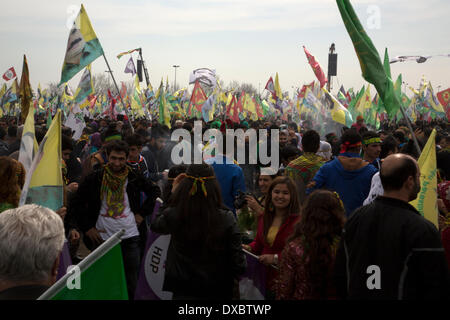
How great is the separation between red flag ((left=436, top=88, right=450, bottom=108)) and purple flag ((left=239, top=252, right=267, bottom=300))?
26.4m

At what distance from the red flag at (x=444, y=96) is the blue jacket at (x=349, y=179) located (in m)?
24.7

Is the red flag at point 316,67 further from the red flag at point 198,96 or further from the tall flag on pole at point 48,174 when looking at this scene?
the tall flag on pole at point 48,174

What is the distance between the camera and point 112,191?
5070 mm

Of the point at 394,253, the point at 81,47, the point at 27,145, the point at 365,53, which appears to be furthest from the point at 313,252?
the point at 81,47

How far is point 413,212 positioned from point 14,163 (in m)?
3.21

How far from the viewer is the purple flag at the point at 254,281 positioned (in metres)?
4.15

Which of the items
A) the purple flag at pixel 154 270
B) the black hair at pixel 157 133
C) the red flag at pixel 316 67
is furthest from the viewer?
the red flag at pixel 316 67

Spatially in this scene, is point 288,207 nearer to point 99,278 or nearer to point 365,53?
point 365,53


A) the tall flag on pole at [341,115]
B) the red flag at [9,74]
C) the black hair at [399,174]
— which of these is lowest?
the black hair at [399,174]

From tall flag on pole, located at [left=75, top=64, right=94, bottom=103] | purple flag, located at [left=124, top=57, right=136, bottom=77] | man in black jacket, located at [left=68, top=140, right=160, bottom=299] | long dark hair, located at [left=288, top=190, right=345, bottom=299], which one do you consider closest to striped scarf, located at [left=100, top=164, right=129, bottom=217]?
man in black jacket, located at [left=68, top=140, right=160, bottom=299]

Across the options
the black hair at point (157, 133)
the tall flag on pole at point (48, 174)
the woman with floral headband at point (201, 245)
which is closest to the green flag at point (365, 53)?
the woman with floral headband at point (201, 245)

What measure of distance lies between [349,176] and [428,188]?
4.74ft
